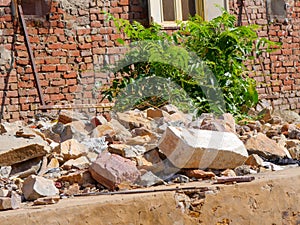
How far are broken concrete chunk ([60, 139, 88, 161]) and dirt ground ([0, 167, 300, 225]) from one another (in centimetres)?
62

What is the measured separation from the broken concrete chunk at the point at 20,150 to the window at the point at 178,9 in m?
4.53

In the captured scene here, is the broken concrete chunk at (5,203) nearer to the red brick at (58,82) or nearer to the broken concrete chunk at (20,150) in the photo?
the broken concrete chunk at (20,150)

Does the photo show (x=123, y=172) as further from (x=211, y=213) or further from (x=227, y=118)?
(x=227, y=118)

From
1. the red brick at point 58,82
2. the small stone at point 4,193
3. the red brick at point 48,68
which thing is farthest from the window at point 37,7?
the small stone at point 4,193

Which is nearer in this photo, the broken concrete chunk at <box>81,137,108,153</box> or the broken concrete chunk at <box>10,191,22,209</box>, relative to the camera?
the broken concrete chunk at <box>10,191,22,209</box>

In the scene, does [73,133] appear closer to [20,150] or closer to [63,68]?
[20,150]

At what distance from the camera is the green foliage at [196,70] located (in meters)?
5.14

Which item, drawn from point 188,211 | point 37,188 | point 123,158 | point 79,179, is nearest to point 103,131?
point 123,158

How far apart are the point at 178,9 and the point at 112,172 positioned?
520 centimetres

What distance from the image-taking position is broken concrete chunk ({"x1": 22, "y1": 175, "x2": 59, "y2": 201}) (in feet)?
9.02

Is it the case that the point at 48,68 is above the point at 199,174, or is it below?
above

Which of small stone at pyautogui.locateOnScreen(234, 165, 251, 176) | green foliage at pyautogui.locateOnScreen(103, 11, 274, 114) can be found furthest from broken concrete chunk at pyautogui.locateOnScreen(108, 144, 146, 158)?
green foliage at pyautogui.locateOnScreen(103, 11, 274, 114)

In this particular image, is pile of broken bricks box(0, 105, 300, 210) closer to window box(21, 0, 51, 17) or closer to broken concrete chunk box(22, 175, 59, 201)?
broken concrete chunk box(22, 175, 59, 201)

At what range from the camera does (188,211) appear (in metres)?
2.72
